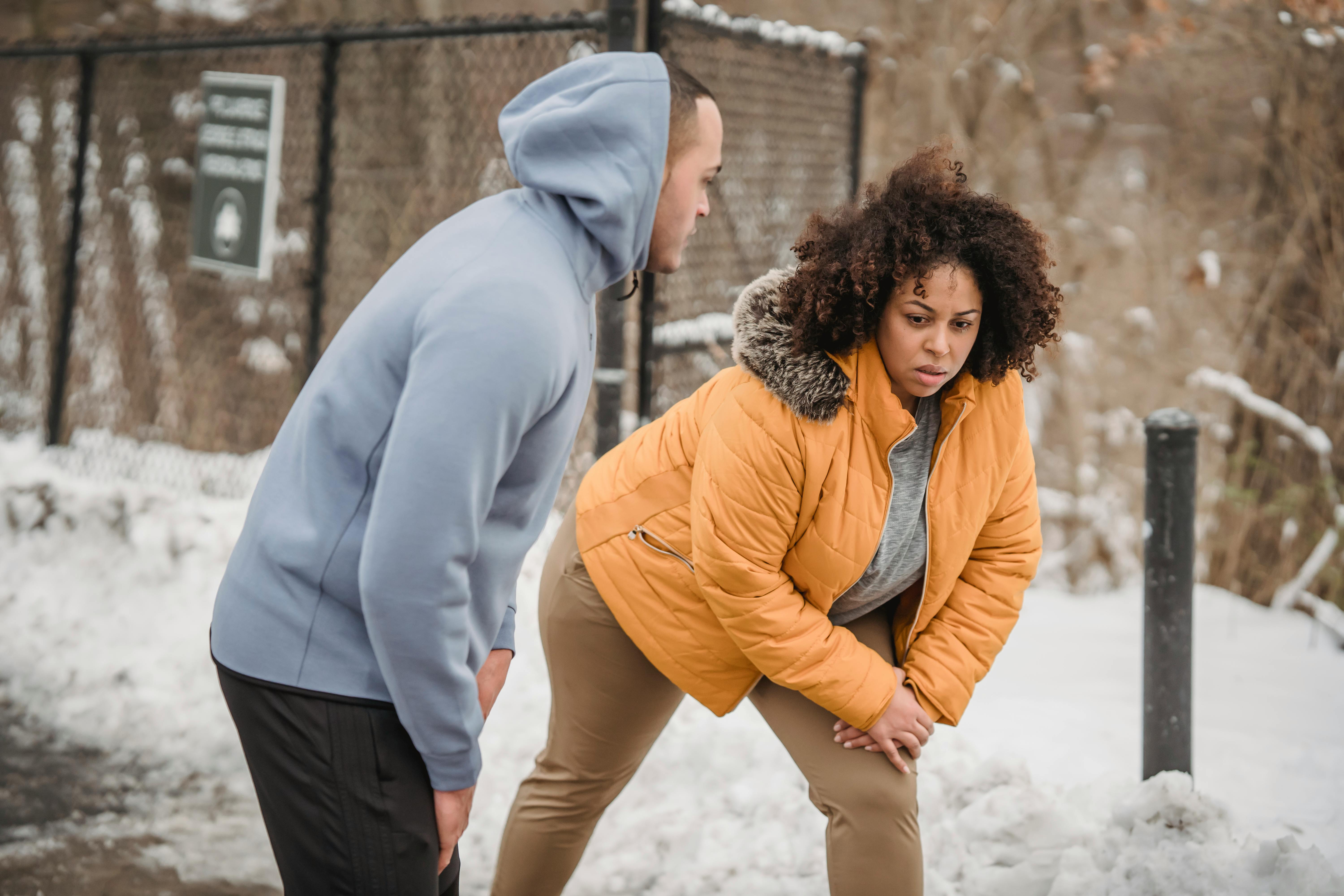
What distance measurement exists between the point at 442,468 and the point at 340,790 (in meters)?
0.52

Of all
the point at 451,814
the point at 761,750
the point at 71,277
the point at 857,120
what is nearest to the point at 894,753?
the point at 451,814

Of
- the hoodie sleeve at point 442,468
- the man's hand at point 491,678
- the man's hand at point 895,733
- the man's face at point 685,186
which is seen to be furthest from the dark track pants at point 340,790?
the man's hand at point 895,733

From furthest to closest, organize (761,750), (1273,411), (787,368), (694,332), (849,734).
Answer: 1. (1273,411)
2. (694,332)
3. (761,750)
4. (849,734)
5. (787,368)

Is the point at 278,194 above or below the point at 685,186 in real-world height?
above

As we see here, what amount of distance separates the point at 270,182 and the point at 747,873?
416cm

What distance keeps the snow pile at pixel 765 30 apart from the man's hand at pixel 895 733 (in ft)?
9.06

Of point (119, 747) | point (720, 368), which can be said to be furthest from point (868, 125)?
point (119, 747)

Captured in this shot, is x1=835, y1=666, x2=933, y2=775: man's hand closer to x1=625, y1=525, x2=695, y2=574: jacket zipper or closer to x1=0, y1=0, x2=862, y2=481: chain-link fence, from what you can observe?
x1=625, y1=525, x2=695, y2=574: jacket zipper

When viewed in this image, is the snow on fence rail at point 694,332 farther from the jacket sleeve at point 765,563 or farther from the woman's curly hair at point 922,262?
the jacket sleeve at point 765,563

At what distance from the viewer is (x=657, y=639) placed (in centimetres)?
234

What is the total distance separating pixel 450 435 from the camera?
139 cm

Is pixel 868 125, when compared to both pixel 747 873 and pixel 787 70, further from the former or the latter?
pixel 747 873

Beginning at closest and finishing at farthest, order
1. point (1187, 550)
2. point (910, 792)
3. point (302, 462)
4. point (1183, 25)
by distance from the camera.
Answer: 1. point (302, 462)
2. point (910, 792)
3. point (1187, 550)
4. point (1183, 25)

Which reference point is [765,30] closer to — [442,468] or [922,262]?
[922,262]
